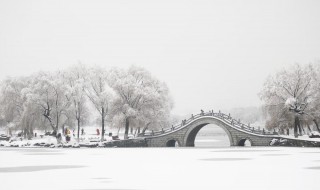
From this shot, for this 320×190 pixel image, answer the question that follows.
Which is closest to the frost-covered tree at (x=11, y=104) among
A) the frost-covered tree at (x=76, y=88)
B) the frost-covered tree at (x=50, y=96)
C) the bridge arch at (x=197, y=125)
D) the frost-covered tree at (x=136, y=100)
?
the frost-covered tree at (x=50, y=96)

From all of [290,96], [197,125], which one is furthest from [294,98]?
[197,125]

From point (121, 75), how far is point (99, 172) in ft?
183

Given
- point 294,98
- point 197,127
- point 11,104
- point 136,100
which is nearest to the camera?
→ point 294,98

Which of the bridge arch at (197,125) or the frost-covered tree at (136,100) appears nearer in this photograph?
the bridge arch at (197,125)

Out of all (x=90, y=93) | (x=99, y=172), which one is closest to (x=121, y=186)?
(x=99, y=172)

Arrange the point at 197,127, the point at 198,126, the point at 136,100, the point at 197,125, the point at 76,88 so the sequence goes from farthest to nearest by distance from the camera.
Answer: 1. the point at 136,100
2. the point at 76,88
3. the point at 197,127
4. the point at 198,126
5. the point at 197,125

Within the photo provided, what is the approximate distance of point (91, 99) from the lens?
82.5 m

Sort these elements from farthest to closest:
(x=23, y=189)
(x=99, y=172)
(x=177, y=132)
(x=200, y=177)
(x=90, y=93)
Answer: (x=90, y=93) → (x=177, y=132) → (x=99, y=172) → (x=200, y=177) → (x=23, y=189)

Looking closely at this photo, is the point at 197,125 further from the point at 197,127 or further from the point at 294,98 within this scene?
the point at 294,98

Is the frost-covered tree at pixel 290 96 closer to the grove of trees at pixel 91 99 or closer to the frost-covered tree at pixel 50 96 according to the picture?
the grove of trees at pixel 91 99

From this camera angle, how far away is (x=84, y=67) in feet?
278

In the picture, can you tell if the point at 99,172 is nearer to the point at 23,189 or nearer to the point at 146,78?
the point at 23,189

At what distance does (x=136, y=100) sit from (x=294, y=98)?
2782 cm

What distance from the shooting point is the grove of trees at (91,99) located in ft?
265
